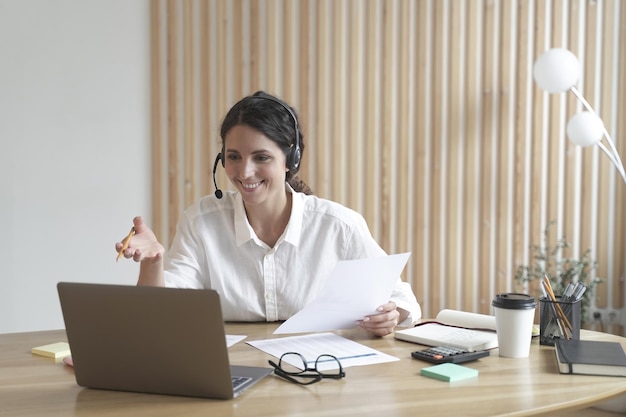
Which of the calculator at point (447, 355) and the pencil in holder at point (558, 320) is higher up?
the pencil in holder at point (558, 320)

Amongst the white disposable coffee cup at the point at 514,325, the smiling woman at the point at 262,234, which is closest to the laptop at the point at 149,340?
the white disposable coffee cup at the point at 514,325

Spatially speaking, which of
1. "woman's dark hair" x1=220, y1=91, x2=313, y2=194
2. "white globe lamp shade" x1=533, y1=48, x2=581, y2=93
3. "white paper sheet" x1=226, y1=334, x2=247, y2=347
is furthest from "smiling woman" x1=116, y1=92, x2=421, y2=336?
"white globe lamp shade" x1=533, y1=48, x2=581, y2=93

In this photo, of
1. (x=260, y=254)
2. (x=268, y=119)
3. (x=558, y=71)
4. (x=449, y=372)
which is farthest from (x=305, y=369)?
(x=558, y=71)

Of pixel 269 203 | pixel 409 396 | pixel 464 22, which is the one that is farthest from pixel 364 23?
pixel 409 396

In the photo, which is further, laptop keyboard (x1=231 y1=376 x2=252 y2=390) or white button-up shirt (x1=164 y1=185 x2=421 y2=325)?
white button-up shirt (x1=164 y1=185 x2=421 y2=325)

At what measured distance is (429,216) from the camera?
4.16 meters

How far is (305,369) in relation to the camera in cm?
151

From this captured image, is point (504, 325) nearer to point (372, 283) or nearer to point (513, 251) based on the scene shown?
point (372, 283)

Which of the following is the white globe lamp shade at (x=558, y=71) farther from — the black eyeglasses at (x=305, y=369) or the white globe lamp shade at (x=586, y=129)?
the black eyeglasses at (x=305, y=369)

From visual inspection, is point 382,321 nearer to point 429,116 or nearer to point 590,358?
point 590,358

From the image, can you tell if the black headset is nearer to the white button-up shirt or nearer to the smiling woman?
the smiling woman

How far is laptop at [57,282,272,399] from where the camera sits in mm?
1312

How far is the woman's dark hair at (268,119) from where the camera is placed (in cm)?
229

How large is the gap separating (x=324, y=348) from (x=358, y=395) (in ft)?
1.26
